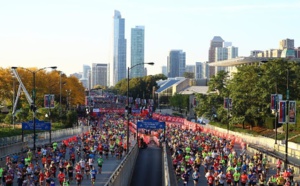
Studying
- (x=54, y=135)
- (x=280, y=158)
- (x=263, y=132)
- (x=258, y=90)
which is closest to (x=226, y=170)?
(x=280, y=158)

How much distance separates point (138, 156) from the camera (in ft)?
160

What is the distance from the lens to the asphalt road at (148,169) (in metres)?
34.0

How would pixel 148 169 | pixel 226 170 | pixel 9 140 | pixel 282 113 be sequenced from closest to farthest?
pixel 226 170 < pixel 282 113 < pixel 148 169 < pixel 9 140

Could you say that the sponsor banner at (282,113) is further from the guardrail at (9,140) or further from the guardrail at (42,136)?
the guardrail at (9,140)

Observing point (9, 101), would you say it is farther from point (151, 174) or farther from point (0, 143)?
point (151, 174)

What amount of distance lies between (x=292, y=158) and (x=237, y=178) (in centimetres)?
1678

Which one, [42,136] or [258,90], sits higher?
[258,90]

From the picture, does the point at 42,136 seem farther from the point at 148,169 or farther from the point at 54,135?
the point at 148,169

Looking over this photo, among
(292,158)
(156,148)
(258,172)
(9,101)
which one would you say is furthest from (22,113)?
(258,172)

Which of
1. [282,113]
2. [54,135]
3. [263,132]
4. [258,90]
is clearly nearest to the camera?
[282,113]

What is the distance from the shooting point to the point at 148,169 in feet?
131

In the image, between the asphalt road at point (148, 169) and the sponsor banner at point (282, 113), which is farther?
the sponsor banner at point (282, 113)

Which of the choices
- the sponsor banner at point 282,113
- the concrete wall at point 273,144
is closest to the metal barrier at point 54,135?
the concrete wall at point 273,144

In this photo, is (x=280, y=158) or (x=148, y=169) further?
(x=280, y=158)
